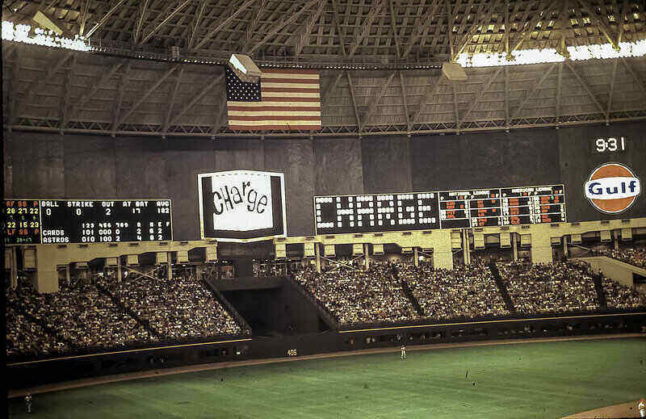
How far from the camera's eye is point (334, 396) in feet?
129

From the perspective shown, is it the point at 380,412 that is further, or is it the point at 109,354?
the point at 109,354

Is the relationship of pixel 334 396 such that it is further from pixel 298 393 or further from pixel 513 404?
pixel 513 404

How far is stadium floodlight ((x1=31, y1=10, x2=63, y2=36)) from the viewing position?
139ft

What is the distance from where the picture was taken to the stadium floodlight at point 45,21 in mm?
42406

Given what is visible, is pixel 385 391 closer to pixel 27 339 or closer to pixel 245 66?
pixel 245 66

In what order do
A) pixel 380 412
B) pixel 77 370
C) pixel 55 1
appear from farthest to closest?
pixel 77 370 → pixel 55 1 → pixel 380 412

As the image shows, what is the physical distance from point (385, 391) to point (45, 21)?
2732 cm

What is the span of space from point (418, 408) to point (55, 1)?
30.6 m

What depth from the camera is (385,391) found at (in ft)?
131

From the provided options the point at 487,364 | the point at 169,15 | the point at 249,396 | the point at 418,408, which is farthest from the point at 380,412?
the point at 169,15

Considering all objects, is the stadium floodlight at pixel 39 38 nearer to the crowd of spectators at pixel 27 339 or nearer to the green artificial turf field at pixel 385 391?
the crowd of spectators at pixel 27 339

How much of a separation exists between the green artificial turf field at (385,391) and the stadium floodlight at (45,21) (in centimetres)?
2030

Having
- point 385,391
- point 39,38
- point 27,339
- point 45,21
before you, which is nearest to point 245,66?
point 45,21

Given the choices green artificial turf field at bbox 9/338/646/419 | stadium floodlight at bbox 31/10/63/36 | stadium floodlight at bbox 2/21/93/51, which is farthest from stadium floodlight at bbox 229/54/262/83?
green artificial turf field at bbox 9/338/646/419
